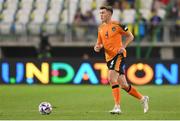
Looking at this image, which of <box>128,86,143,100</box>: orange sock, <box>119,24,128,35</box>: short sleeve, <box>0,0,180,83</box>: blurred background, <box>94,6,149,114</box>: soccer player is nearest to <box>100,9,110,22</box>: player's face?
<box>94,6,149,114</box>: soccer player

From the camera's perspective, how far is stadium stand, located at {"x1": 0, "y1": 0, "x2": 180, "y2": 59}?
24672 millimetres

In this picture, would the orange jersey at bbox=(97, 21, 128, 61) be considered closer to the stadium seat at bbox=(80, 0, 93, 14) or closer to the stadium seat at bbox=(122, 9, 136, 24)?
the stadium seat at bbox=(80, 0, 93, 14)

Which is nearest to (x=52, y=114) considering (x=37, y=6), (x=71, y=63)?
(x=71, y=63)

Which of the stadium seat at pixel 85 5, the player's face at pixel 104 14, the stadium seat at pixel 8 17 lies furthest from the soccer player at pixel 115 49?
the stadium seat at pixel 85 5

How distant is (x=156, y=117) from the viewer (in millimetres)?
11531

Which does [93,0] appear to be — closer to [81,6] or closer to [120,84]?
[81,6]

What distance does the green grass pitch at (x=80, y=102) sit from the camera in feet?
38.8

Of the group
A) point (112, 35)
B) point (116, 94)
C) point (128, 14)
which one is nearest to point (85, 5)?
point (128, 14)

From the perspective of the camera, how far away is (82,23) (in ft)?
81.9

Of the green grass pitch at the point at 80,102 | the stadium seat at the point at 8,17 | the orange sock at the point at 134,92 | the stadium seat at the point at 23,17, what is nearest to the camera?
the green grass pitch at the point at 80,102

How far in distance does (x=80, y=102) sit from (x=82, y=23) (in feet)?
31.8

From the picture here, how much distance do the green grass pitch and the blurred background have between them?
11.4 ft

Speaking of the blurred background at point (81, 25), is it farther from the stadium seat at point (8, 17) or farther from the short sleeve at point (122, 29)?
the short sleeve at point (122, 29)

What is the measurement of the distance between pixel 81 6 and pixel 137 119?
14676 mm
